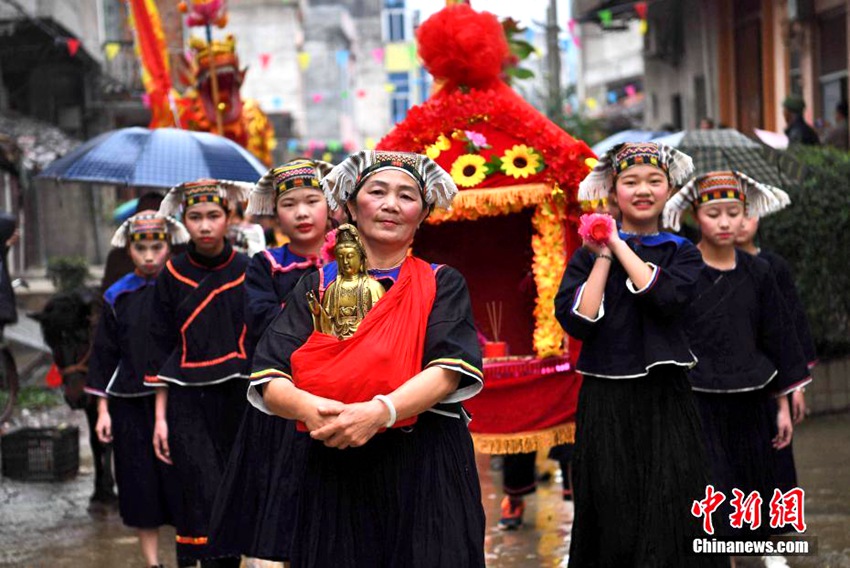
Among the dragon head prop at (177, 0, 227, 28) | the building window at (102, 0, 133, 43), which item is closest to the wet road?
the dragon head prop at (177, 0, 227, 28)

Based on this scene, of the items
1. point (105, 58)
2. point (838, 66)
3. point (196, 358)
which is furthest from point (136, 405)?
point (105, 58)

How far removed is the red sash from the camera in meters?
4.06

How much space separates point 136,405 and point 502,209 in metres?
2.26

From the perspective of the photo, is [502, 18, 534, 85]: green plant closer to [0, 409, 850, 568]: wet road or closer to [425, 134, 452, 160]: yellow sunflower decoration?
[425, 134, 452, 160]: yellow sunflower decoration

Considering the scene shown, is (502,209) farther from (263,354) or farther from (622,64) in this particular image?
(622,64)

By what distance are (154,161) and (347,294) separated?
578 centimetres

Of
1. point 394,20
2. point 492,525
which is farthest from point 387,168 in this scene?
point 394,20

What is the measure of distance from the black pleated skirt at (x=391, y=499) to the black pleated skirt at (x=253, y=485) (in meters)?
1.29

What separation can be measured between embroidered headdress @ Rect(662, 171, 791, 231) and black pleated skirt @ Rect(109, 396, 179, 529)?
2.84m

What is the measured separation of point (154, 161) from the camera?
9.72m

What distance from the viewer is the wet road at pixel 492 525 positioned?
24.3 feet

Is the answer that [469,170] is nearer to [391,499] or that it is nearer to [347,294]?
[347,294]

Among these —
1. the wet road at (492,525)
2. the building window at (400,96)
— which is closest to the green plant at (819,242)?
the wet road at (492,525)

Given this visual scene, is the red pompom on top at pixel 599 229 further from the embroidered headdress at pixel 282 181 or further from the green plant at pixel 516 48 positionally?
the green plant at pixel 516 48
